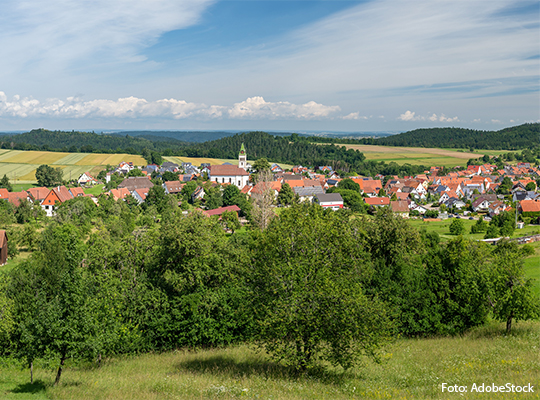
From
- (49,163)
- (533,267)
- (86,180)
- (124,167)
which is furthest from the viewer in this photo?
(124,167)

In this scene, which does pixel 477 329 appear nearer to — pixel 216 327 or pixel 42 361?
pixel 216 327

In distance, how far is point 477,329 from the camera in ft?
73.7

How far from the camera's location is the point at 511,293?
1969cm

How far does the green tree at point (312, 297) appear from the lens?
40.5 feet

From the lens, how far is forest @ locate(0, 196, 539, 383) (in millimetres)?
12477

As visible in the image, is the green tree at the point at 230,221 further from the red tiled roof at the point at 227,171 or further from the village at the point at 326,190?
the red tiled roof at the point at 227,171

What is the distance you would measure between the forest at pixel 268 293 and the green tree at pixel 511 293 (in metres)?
0.06

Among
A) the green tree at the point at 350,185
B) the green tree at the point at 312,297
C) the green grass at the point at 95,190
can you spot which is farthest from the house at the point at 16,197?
the green tree at the point at 312,297

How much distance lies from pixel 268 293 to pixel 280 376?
2.80 metres

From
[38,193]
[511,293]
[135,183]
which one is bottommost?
[511,293]

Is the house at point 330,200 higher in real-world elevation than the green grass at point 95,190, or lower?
lower

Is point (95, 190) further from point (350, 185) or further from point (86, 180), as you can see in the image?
point (350, 185)

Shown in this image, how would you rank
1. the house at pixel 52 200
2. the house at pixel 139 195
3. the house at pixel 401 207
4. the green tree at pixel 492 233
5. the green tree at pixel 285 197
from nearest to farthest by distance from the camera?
Result: the green tree at pixel 492 233 < the house at pixel 52 200 < the house at pixel 401 207 < the house at pixel 139 195 < the green tree at pixel 285 197

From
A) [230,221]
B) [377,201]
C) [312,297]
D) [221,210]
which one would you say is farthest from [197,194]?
[312,297]
